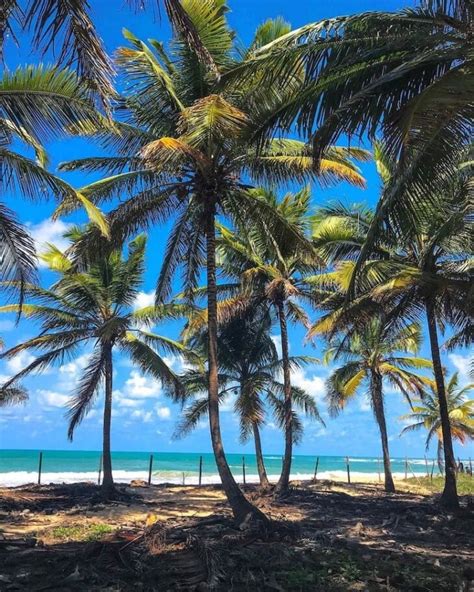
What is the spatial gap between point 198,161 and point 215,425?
16.8 ft

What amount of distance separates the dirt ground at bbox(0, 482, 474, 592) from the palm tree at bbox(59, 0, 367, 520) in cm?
166

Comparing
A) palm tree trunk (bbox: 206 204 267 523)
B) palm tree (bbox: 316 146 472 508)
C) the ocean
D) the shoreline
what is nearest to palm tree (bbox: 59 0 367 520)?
palm tree trunk (bbox: 206 204 267 523)

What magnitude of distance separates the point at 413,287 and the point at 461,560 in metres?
7.56

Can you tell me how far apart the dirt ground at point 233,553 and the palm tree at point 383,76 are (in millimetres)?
5299

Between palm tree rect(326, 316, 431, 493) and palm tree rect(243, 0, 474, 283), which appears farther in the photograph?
palm tree rect(326, 316, 431, 493)

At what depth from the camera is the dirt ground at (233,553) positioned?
7086mm

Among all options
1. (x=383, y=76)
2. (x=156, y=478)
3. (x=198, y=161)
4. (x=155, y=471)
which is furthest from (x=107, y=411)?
(x=155, y=471)

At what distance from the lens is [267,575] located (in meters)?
7.50

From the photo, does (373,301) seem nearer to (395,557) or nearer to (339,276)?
(339,276)

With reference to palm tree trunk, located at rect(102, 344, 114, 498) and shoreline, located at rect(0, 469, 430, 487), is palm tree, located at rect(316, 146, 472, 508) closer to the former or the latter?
palm tree trunk, located at rect(102, 344, 114, 498)

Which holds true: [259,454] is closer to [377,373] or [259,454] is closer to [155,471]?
[377,373]

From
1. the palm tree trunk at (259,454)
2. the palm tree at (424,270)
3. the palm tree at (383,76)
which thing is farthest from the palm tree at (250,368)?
the palm tree at (383,76)

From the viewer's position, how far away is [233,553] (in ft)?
A: 27.8

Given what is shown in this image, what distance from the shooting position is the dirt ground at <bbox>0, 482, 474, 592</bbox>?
7086mm
